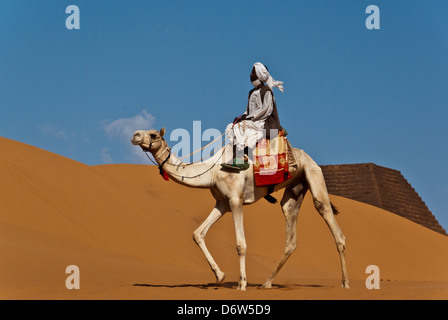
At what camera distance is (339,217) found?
108ft

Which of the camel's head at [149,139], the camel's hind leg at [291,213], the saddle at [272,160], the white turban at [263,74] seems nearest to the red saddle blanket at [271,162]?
the saddle at [272,160]

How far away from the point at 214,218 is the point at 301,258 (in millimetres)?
16367

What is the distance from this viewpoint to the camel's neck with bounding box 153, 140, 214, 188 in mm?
10828

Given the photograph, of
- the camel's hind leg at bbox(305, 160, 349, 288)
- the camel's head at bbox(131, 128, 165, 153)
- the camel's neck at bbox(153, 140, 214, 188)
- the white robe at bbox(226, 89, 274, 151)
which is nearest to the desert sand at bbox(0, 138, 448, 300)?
the camel's hind leg at bbox(305, 160, 349, 288)

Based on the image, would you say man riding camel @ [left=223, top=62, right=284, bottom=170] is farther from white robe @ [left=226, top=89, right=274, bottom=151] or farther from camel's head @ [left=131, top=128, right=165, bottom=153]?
camel's head @ [left=131, top=128, right=165, bottom=153]

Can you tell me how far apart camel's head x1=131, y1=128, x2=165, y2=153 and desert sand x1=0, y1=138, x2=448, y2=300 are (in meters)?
2.58

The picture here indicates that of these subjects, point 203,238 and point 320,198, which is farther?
point 320,198

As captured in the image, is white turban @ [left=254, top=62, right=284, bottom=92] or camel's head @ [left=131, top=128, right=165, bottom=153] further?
white turban @ [left=254, top=62, right=284, bottom=92]

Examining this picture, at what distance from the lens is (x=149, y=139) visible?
10.7 m

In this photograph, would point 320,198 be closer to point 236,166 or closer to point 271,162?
point 271,162

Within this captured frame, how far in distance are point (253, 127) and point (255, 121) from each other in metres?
0.16

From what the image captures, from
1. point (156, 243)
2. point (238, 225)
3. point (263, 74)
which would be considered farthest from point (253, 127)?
point (156, 243)

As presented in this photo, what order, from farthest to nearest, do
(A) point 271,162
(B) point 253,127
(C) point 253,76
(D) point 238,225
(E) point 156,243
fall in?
(E) point 156,243 < (C) point 253,76 < (B) point 253,127 < (A) point 271,162 < (D) point 238,225
